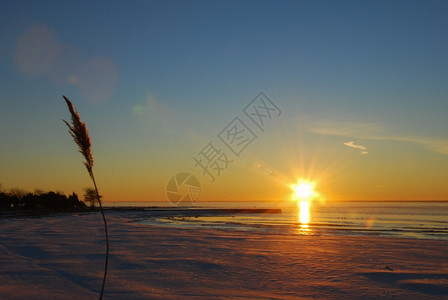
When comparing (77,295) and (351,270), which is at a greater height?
(351,270)

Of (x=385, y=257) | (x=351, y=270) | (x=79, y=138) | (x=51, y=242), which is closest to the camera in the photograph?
(x=79, y=138)

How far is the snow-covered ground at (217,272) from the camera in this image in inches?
316

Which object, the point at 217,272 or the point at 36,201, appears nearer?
the point at 217,272

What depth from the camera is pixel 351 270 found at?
1078 cm

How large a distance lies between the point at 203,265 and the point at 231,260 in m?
1.45

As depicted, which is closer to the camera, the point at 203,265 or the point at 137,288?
the point at 137,288

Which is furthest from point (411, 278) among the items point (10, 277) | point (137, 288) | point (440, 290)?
point (10, 277)

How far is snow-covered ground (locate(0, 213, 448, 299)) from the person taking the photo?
26.3ft

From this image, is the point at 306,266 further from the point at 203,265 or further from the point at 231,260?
the point at 203,265

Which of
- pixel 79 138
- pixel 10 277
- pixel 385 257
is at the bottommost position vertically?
pixel 10 277

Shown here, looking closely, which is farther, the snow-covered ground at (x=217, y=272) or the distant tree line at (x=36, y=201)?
the distant tree line at (x=36, y=201)

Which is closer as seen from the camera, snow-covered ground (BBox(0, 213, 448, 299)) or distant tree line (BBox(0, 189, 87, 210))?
snow-covered ground (BBox(0, 213, 448, 299))

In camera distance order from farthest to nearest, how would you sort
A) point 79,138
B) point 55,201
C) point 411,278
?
point 55,201 → point 411,278 → point 79,138

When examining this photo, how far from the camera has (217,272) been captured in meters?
10.3
